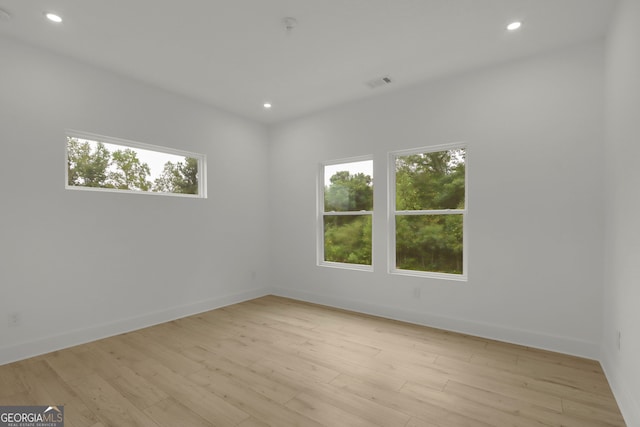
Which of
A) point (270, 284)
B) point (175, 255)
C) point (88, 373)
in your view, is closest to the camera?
point (88, 373)

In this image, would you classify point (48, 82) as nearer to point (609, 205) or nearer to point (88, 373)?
point (88, 373)

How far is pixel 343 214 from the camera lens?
14.5 feet

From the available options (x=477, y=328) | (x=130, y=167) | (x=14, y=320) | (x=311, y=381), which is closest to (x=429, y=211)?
(x=477, y=328)

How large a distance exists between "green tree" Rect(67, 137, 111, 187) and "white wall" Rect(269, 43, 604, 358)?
2.98 meters

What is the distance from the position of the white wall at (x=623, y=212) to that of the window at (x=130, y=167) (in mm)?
4201

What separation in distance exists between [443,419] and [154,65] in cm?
391

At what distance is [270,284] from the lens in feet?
16.8

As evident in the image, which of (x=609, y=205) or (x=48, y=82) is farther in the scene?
(x=48, y=82)

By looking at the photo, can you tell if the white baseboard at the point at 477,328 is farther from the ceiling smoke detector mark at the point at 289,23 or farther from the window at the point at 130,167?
the ceiling smoke detector mark at the point at 289,23

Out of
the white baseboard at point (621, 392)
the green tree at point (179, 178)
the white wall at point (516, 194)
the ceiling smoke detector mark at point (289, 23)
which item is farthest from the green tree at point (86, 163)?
the white baseboard at point (621, 392)

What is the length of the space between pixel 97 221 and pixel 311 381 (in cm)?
267

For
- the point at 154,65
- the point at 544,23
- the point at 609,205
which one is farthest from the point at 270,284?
the point at 544,23

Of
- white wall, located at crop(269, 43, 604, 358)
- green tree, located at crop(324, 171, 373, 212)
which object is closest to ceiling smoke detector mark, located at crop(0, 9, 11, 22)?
white wall, located at crop(269, 43, 604, 358)

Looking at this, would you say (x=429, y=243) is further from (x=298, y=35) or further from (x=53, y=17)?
(x=53, y=17)
